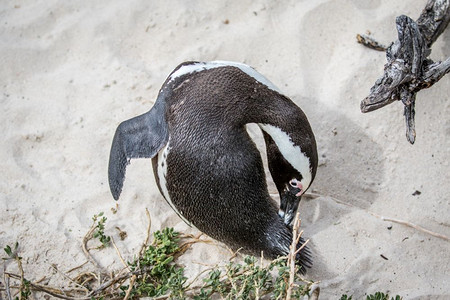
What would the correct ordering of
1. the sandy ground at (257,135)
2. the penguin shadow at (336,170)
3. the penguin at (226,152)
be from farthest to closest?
the penguin shadow at (336,170) → the sandy ground at (257,135) → the penguin at (226,152)

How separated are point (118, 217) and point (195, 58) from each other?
2.76ft

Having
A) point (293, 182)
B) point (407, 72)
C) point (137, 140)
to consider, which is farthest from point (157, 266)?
point (407, 72)

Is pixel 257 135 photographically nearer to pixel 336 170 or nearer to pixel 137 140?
pixel 336 170

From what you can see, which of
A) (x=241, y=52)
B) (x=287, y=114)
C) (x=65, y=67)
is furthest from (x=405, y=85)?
(x=65, y=67)

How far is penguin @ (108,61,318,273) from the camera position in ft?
6.20

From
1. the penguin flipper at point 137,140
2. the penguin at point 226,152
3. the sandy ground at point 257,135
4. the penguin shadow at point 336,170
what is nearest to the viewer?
the penguin at point 226,152

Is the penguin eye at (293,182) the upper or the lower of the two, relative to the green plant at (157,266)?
upper

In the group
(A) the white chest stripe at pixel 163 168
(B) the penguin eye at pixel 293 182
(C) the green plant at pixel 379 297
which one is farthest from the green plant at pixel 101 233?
(C) the green plant at pixel 379 297

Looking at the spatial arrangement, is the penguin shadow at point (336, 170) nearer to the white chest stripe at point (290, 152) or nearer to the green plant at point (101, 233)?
the white chest stripe at point (290, 152)

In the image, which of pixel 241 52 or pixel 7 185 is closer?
pixel 7 185

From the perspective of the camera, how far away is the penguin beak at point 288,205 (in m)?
2.07

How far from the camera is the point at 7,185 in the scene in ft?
7.98

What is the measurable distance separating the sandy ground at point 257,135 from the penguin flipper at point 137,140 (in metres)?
0.32

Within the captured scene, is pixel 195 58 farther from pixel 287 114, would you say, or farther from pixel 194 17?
pixel 287 114
